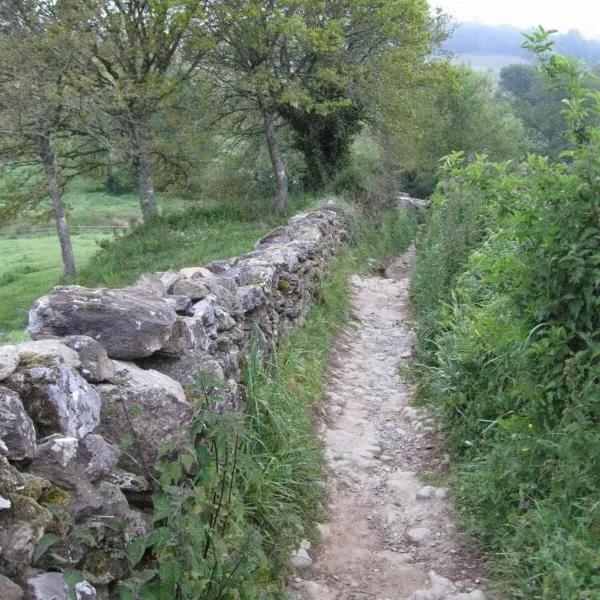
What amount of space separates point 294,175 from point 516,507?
2048cm

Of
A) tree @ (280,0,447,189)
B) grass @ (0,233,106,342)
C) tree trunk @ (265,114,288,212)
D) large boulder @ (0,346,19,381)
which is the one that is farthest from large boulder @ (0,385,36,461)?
tree trunk @ (265,114,288,212)

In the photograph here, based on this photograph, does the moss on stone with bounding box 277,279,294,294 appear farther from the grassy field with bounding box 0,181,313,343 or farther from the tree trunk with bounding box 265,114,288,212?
the tree trunk with bounding box 265,114,288,212

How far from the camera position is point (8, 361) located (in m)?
2.85

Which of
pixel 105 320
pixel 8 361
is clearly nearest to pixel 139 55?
pixel 105 320

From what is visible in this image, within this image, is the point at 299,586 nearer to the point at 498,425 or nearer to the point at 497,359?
the point at 498,425

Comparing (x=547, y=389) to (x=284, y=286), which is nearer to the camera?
(x=547, y=389)

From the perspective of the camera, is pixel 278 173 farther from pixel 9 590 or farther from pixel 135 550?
pixel 9 590

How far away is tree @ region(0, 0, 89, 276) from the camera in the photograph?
54.3 feet

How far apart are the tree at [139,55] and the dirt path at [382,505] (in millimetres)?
13161

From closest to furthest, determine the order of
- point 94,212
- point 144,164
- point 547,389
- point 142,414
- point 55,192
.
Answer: point 142,414 → point 547,389 → point 55,192 → point 144,164 → point 94,212

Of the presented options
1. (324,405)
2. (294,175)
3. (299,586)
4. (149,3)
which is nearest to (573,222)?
(299,586)

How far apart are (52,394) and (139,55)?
746 inches

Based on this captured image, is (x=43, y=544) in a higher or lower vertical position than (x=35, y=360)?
lower

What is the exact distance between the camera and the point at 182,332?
4297 mm
